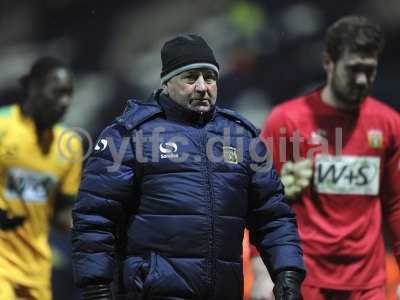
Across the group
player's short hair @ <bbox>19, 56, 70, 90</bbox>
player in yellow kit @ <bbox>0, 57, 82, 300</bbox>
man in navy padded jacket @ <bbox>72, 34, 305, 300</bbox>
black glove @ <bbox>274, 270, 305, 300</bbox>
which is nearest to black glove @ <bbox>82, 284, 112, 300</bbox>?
man in navy padded jacket @ <bbox>72, 34, 305, 300</bbox>

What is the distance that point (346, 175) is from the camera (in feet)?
15.8

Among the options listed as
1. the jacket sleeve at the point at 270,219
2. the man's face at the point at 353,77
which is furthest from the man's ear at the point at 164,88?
the man's face at the point at 353,77

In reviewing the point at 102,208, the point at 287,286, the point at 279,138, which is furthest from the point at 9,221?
the point at 287,286

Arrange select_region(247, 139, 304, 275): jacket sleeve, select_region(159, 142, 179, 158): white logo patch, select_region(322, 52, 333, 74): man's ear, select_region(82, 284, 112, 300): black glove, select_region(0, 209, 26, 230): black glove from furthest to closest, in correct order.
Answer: select_region(0, 209, 26, 230): black glove
select_region(322, 52, 333, 74): man's ear
select_region(247, 139, 304, 275): jacket sleeve
select_region(159, 142, 179, 158): white logo patch
select_region(82, 284, 112, 300): black glove

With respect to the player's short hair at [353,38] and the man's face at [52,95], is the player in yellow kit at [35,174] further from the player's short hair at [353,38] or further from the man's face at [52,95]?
the player's short hair at [353,38]

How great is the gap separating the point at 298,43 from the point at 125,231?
2505 mm

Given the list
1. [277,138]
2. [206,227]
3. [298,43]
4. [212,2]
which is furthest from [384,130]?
[206,227]

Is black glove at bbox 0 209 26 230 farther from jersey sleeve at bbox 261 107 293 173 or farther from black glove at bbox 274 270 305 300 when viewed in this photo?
black glove at bbox 274 270 305 300

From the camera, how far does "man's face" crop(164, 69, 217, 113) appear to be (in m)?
3.54

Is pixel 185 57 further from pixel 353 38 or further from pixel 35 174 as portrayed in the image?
pixel 35 174

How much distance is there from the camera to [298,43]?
571 centimetres

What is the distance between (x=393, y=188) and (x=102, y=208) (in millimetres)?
1908

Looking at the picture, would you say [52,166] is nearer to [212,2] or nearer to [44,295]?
[44,295]

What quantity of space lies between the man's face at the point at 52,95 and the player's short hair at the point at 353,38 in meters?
1.55
